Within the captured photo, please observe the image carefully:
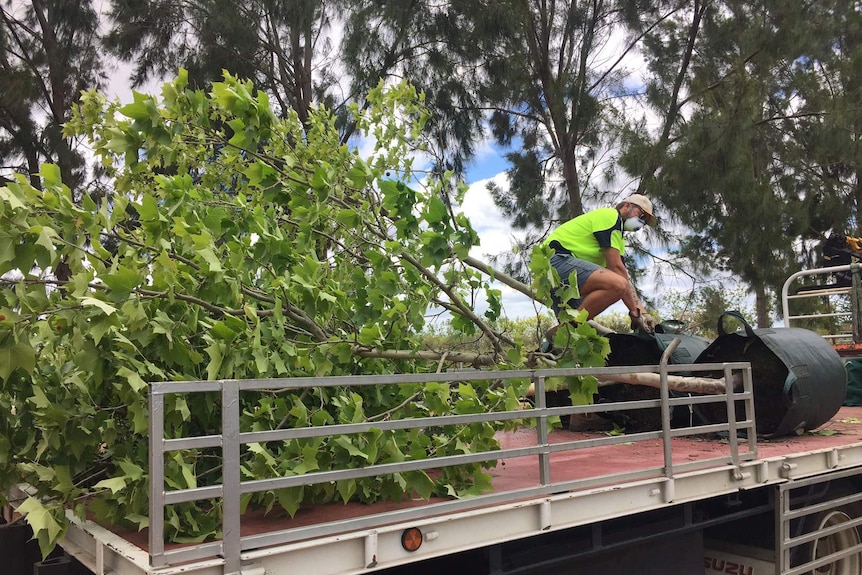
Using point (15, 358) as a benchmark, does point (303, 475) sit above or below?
below

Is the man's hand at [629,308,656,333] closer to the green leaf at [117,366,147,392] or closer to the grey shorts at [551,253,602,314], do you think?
the grey shorts at [551,253,602,314]

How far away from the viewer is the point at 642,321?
17.2 ft

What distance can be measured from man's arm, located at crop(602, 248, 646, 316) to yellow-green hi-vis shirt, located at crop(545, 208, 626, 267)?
5 centimetres

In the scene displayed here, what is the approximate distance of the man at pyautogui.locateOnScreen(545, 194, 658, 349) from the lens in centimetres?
523

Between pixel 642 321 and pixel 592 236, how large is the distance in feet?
2.50

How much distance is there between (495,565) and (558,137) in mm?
10278

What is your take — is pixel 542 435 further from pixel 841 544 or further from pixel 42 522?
pixel 841 544

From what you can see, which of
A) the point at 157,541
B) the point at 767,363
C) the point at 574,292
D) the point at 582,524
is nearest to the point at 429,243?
the point at 574,292

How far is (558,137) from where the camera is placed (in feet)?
40.6

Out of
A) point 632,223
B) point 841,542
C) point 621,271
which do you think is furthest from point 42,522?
point 841,542

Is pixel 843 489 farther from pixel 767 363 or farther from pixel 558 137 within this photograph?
pixel 558 137

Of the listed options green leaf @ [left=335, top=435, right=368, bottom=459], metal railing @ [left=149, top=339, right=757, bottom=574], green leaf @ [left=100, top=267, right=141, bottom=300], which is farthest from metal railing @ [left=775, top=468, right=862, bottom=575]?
green leaf @ [left=100, top=267, right=141, bottom=300]

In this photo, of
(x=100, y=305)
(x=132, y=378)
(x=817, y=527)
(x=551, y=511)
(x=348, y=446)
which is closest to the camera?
(x=100, y=305)

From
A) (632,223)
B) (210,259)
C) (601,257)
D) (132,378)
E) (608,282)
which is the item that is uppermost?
(632,223)
